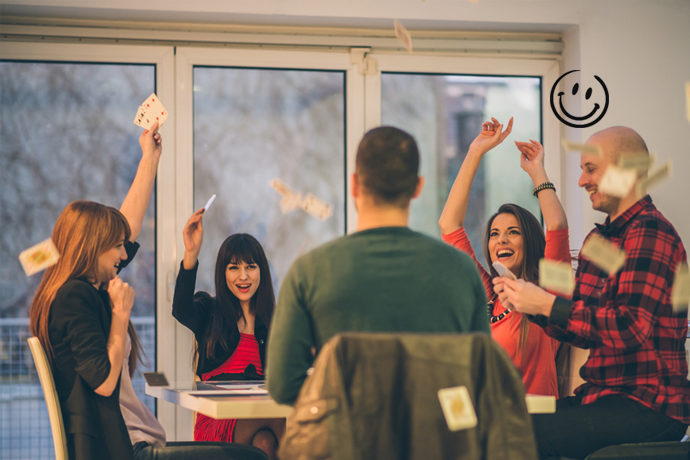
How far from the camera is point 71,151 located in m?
3.09

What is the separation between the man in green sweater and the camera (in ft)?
3.87

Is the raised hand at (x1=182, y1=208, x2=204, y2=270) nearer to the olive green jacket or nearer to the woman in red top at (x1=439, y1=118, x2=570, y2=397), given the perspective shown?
the woman in red top at (x1=439, y1=118, x2=570, y2=397)

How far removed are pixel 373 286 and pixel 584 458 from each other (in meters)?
0.99

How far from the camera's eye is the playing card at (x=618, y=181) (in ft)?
6.07

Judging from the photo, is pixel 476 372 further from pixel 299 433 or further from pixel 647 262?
pixel 647 262

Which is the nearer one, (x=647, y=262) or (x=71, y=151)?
(x=647, y=262)

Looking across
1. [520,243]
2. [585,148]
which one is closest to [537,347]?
[520,243]

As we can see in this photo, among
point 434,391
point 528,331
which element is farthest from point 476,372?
point 528,331

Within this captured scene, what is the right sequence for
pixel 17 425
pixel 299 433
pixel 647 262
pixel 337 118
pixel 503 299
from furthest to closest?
pixel 337 118, pixel 17 425, pixel 503 299, pixel 647 262, pixel 299 433

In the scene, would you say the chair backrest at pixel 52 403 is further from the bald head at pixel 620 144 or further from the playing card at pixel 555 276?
the bald head at pixel 620 144

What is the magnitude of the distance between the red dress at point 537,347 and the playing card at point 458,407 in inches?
48.7

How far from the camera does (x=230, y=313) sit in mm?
2715

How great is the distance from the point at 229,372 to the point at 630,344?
1529 millimetres

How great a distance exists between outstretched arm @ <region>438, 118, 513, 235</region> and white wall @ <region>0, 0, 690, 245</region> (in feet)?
2.94
